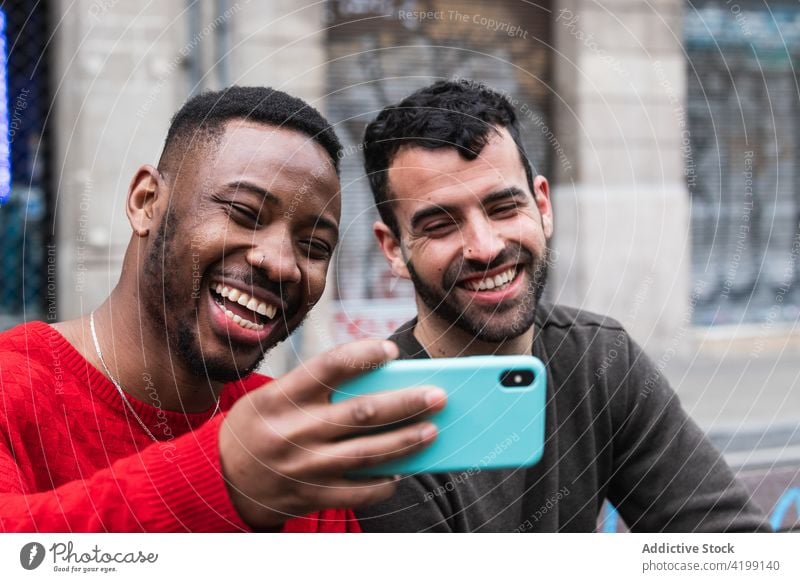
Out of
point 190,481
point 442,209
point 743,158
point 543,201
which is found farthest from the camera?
A: point 743,158

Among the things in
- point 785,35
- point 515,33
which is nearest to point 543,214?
point 515,33

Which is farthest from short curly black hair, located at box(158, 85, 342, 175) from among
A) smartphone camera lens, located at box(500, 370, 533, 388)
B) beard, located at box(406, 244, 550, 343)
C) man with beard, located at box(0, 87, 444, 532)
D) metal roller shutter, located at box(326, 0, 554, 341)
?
metal roller shutter, located at box(326, 0, 554, 341)

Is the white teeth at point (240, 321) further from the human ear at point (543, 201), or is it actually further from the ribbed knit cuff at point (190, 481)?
the human ear at point (543, 201)

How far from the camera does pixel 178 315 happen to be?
3.07ft

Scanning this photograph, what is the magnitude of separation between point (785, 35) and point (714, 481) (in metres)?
2.03

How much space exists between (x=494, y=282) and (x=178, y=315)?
42cm

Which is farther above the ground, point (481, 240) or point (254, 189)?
point (254, 189)

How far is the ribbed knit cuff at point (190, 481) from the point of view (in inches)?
25.4

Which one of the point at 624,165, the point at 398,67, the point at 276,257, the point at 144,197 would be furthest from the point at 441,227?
the point at 624,165

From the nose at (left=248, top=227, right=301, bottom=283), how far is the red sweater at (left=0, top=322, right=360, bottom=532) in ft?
0.67

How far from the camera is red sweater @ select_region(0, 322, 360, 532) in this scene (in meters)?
0.66

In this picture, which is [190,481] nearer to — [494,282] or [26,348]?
[26,348]

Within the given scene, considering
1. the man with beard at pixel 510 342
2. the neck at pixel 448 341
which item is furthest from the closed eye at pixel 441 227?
the neck at pixel 448 341

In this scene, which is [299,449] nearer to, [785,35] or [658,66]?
[658,66]
